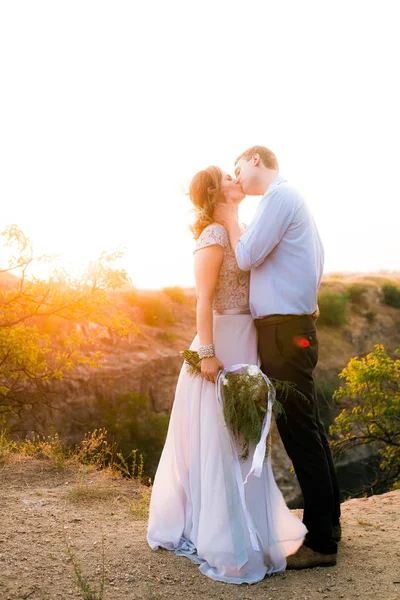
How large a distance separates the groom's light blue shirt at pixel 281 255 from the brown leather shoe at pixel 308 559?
1.47 m

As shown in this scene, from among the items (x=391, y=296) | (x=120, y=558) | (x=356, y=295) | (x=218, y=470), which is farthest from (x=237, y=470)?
(x=391, y=296)

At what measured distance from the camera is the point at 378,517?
4879 mm

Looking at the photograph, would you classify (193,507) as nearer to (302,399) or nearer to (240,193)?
(302,399)

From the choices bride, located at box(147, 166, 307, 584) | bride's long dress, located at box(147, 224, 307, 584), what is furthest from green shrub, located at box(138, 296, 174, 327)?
bride, located at box(147, 166, 307, 584)

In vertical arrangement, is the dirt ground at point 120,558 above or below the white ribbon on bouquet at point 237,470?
below

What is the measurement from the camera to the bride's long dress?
342 cm

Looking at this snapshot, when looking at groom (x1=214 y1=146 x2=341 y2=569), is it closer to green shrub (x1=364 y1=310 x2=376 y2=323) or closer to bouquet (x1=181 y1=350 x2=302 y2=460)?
bouquet (x1=181 y1=350 x2=302 y2=460)

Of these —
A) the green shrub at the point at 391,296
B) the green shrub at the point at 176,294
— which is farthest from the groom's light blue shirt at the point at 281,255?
the green shrub at the point at 391,296

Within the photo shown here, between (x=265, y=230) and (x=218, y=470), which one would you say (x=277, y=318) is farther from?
(x=218, y=470)

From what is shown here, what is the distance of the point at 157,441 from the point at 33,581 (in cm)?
1152

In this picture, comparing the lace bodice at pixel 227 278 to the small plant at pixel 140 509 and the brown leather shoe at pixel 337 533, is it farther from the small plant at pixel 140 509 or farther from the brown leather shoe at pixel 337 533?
the small plant at pixel 140 509

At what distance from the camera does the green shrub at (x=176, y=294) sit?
22.7m

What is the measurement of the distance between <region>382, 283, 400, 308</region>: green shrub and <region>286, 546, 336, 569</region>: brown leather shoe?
2316 centimetres

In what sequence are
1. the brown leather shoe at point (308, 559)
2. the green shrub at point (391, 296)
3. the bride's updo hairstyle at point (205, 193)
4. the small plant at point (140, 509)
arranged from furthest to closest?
the green shrub at point (391, 296)
the small plant at point (140, 509)
the bride's updo hairstyle at point (205, 193)
the brown leather shoe at point (308, 559)
